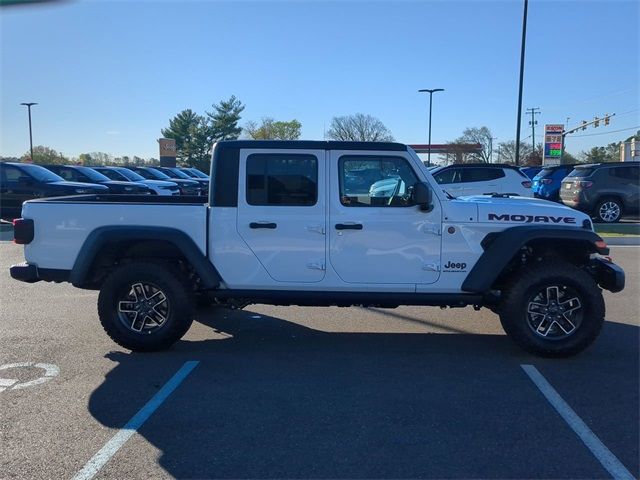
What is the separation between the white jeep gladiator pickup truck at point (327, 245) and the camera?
4992mm

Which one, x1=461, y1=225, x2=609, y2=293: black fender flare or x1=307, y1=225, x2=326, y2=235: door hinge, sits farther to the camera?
x1=307, y1=225, x2=326, y2=235: door hinge

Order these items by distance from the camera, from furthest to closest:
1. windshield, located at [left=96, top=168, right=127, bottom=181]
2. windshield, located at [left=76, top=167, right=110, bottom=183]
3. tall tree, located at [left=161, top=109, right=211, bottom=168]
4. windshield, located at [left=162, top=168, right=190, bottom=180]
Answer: tall tree, located at [left=161, top=109, right=211, bottom=168]
windshield, located at [left=162, top=168, right=190, bottom=180]
windshield, located at [left=96, top=168, right=127, bottom=181]
windshield, located at [left=76, top=167, right=110, bottom=183]

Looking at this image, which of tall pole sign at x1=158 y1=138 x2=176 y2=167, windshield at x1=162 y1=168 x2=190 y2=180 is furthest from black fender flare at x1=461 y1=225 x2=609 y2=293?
tall pole sign at x1=158 y1=138 x2=176 y2=167

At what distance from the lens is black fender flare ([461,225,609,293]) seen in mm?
4895

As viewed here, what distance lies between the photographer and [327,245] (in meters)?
5.04

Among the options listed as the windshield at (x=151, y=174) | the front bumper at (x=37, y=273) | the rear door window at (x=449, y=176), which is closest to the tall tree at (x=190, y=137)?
the windshield at (x=151, y=174)

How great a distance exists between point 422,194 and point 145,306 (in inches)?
113

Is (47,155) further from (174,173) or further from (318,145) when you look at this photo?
(318,145)

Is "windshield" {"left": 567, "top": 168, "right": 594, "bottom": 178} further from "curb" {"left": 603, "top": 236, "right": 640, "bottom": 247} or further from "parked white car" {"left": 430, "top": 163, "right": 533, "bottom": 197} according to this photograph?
"curb" {"left": 603, "top": 236, "right": 640, "bottom": 247}

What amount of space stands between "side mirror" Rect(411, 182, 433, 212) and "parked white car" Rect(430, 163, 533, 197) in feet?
32.6

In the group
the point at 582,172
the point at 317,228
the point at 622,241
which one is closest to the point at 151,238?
the point at 317,228

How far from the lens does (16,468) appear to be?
317 cm

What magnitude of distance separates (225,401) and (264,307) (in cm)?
294

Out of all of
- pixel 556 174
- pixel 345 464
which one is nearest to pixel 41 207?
pixel 345 464
